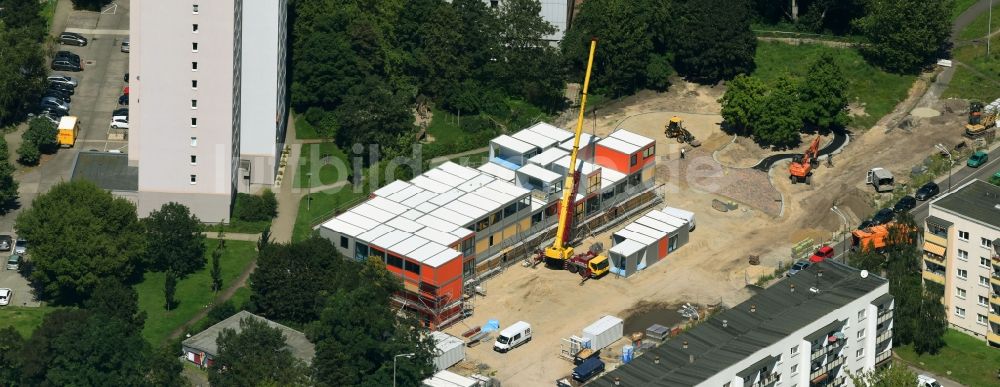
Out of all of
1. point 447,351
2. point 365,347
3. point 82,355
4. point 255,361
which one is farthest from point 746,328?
point 82,355

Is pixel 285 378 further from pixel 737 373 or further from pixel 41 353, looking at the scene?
pixel 737 373

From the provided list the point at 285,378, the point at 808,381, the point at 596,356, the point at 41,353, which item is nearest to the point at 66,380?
the point at 41,353

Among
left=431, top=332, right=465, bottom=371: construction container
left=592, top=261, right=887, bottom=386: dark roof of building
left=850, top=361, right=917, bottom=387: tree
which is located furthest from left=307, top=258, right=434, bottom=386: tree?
left=850, top=361, right=917, bottom=387: tree

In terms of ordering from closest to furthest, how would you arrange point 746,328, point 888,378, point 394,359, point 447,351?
point 888,378 < point 394,359 < point 746,328 < point 447,351

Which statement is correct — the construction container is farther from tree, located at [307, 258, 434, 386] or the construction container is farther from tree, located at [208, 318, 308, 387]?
tree, located at [208, 318, 308, 387]

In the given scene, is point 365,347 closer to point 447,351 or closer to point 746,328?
point 447,351

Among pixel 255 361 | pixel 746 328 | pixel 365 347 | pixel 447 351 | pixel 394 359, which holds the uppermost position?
pixel 746 328

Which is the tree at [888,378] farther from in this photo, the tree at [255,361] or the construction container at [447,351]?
the tree at [255,361]
